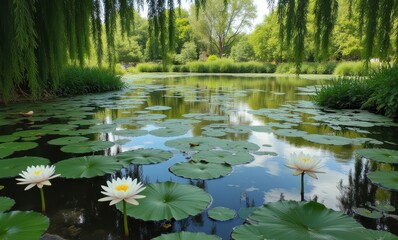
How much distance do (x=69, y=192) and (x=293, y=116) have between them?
3384 mm

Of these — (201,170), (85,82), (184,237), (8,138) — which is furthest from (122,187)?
(85,82)

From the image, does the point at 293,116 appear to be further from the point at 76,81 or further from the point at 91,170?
the point at 76,81

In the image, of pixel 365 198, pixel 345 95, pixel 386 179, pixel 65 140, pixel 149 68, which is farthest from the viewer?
pixel 149 68

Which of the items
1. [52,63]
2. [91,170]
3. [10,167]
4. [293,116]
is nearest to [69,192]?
[91,170]

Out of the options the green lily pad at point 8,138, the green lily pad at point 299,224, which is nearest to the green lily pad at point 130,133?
the green lily pad at point 8,138

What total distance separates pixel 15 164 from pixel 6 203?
63 centimetres

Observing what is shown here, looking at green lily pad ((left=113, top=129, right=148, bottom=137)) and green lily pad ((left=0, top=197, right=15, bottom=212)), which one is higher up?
green lily pad ((left=113, top=129, right=148, bottom=137))

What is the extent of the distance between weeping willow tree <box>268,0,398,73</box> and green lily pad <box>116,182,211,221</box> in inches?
31.6

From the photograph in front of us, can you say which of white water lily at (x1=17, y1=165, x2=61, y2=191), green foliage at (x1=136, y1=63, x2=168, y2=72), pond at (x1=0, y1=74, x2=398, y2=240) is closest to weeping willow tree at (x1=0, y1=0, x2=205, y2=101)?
white water lily at (x1=17, y1=165, x2=61, y2=191)

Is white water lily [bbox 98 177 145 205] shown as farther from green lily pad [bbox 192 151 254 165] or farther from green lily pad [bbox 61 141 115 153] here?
green lily pad [bbox 61 141 115 153]

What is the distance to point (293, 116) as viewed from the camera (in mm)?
4227

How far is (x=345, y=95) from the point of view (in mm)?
5016

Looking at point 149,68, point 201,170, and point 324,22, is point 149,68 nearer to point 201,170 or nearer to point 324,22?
point 201,170

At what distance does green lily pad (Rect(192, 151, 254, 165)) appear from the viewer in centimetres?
208
